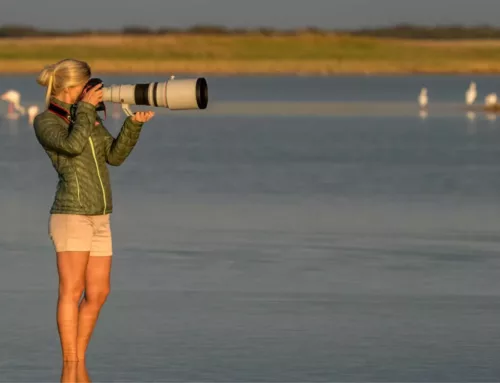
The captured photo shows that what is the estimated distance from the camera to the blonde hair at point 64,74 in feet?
26.0

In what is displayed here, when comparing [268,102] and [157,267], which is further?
[268,102]

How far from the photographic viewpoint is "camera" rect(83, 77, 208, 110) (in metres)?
8.23

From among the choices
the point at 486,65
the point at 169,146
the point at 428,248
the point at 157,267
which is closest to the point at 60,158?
the point at 157,267

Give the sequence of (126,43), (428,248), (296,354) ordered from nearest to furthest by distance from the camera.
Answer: (296,354) → (428,248) → (126,43)

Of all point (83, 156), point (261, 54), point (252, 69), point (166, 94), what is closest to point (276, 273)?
point (166, 94)

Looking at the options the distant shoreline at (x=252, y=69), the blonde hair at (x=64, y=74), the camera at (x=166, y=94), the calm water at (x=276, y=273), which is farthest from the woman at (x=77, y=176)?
the distant shoreline at (x=252, y=69)

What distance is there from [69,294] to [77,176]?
0.52 metres

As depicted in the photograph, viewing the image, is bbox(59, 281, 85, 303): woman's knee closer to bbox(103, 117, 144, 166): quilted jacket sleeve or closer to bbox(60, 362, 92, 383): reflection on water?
bbox(60, 362, 92, 383): reflection on water

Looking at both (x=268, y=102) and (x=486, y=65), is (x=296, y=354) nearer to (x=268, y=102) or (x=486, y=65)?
(x=268, y=102)

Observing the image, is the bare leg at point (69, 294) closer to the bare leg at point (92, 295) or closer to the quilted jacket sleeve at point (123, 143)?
the bare leg at point (92, 295)

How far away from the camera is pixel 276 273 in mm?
11547

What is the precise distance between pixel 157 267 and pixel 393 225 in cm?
321

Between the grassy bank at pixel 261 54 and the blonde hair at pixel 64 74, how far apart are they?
10737 centimetres

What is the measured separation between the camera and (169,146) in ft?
91.2
